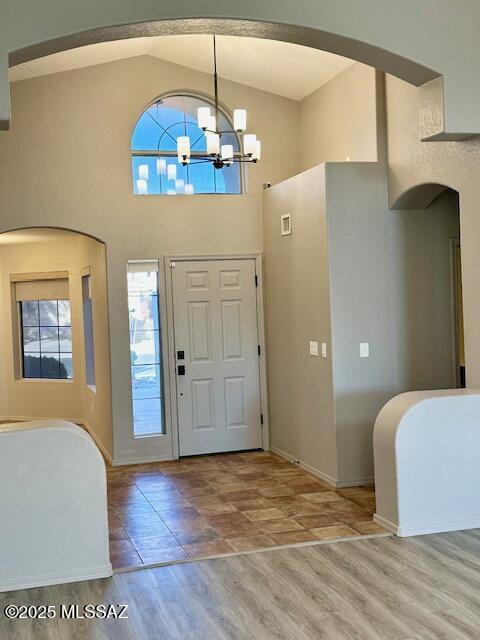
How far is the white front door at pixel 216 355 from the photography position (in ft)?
25.9

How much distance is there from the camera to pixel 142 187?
775 cm

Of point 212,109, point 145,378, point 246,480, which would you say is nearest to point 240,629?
point 246,480

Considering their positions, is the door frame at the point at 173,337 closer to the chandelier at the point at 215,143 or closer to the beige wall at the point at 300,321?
the beige wall at the point at 300,321

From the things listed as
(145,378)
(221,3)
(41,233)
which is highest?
(221,3)

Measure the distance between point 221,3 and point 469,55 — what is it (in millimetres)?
1618

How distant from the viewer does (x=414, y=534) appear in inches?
195

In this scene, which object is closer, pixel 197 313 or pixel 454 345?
pixel 454 345

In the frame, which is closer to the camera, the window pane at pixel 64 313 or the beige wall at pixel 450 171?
the beige wall at pixel 450 171

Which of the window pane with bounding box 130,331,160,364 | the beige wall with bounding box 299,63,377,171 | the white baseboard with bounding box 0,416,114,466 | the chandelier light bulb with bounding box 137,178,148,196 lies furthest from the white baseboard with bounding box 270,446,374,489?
the chandelier light bulb with bounding box 137,178,148,196

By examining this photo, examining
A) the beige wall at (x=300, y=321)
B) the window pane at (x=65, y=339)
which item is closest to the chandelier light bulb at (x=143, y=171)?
the beige wall at (x=300, y=321)

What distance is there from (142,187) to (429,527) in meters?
4.36

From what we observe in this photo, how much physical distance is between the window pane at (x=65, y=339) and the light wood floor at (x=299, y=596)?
6.30 meters

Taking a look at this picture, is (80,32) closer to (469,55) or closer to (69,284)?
(469,55)

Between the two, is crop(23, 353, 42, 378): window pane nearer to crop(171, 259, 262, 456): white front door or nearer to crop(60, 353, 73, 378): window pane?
crop(60, 353, 73, 378): window pane
